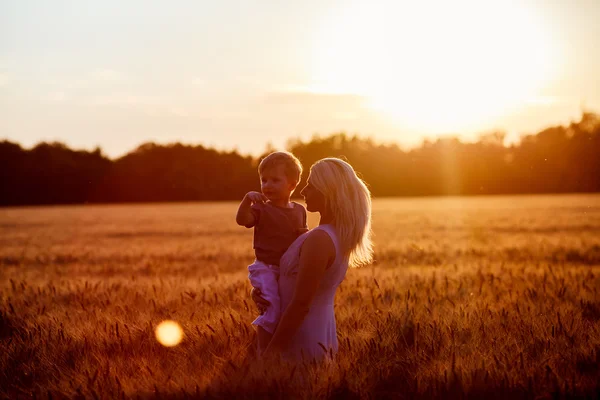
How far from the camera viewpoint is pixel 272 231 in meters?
4.21

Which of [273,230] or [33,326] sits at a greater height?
[273,230]

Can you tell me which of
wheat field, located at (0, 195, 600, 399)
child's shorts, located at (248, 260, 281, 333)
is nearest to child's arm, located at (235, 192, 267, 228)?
child's shorts, located at (248, 260, 281, 333)

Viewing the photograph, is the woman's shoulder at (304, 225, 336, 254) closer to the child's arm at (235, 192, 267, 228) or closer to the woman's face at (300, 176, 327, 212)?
the woman's face at (300, 176, 327, 212)

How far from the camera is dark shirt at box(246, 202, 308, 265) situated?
4199 millimetres

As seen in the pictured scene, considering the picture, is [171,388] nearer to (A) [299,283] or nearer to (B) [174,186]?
(A) [299,283]

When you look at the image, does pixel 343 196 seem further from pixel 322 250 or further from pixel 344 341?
pixel 344 341

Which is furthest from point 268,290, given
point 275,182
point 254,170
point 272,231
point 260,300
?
point 254,170

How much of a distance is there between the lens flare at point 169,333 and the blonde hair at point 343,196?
1.73 meters

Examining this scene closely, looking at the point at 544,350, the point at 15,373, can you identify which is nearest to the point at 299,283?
the point at 544,350

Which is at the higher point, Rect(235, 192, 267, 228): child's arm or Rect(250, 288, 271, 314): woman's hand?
Rect(235, 192, 267, 228): child's arm

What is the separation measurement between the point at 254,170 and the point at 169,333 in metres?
76.1

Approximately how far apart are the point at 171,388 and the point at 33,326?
7.16 ft

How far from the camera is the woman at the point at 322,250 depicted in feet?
11.7

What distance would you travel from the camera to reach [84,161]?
77.8 m
